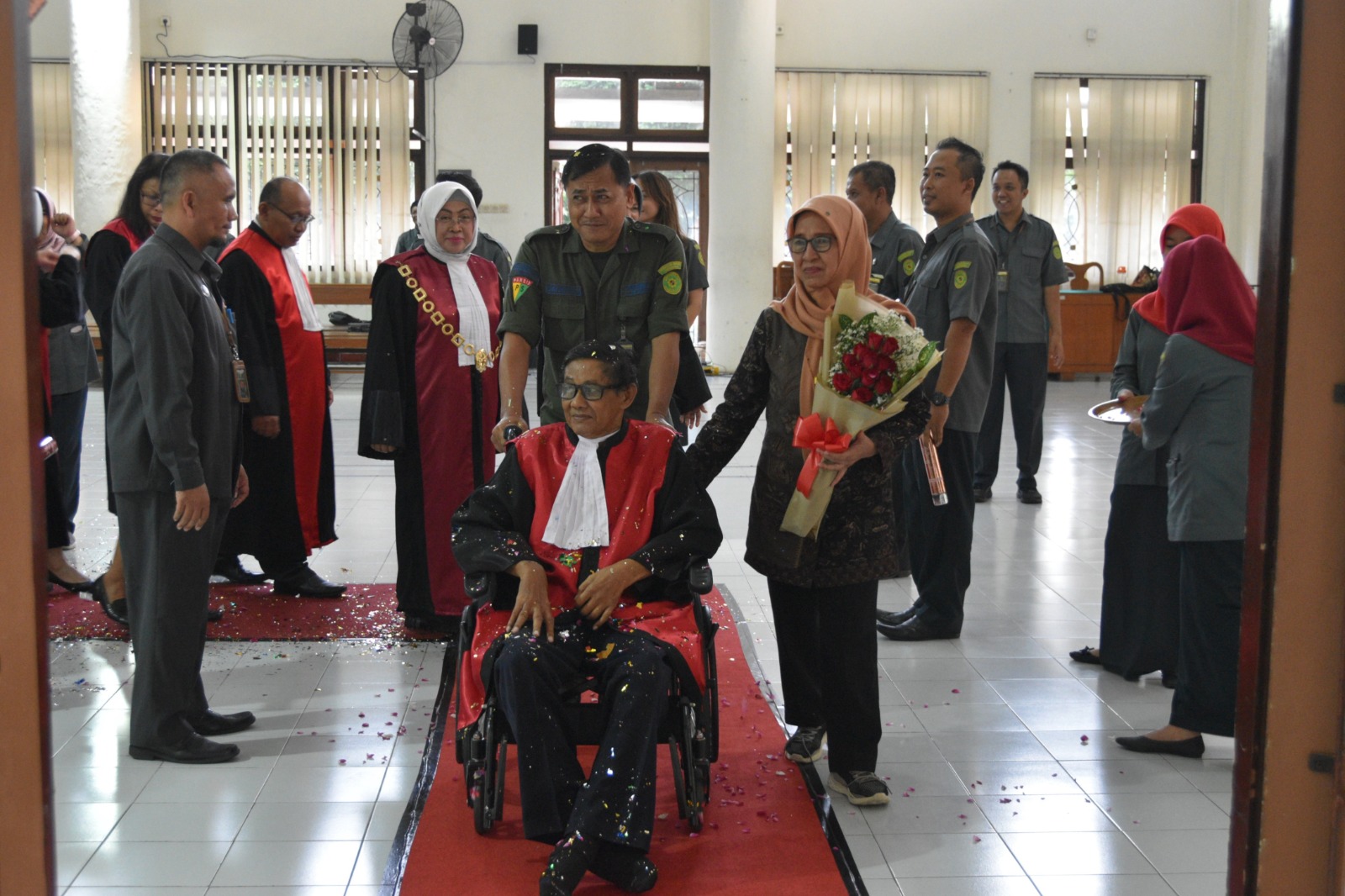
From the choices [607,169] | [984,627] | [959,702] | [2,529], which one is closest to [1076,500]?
[984,627]

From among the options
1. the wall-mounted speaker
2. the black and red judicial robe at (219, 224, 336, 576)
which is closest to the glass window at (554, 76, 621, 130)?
the wall-mounted speaker

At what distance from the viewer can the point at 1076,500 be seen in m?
6.92

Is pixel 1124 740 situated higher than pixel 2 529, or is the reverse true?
pixel 2 529

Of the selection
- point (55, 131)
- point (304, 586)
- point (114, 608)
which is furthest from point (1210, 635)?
point (55, 131)

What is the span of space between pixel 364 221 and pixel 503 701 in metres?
11.9

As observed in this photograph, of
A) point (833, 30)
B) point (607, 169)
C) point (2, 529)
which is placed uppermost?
point (833, 30)

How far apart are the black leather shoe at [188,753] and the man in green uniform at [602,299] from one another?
1.08 metres

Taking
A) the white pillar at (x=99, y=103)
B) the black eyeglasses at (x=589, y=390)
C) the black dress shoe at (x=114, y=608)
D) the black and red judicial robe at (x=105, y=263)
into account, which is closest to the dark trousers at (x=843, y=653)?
the black eyeglasses at (x=589, y=390)

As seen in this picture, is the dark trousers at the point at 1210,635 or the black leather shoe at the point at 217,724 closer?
the dark trousers at the point at 1210,635

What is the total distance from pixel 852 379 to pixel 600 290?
100cm

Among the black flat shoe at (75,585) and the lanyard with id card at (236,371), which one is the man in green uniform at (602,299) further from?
the black flat shoe at (75,585)

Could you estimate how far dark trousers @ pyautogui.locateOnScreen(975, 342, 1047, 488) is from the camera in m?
6.76

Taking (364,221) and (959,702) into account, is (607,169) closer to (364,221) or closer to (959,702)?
(959,702)

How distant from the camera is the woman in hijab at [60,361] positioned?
3916 millimetres
